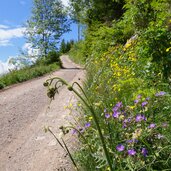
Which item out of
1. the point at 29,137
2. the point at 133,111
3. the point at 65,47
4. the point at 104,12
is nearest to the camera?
the point at 133,111

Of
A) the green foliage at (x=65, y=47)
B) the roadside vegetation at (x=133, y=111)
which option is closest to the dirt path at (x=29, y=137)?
the roadside vegetation at (x=133, y=111)

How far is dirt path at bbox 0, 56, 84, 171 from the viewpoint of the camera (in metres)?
4.27

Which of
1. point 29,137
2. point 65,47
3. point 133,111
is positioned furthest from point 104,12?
point 65,47

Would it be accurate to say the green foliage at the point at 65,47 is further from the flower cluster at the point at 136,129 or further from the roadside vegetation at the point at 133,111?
the flower cluster at the point at 136,129

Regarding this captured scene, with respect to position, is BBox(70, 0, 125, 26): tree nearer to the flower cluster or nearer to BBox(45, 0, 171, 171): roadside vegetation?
BBox(45, 0, 171, 171): roadside vegetation

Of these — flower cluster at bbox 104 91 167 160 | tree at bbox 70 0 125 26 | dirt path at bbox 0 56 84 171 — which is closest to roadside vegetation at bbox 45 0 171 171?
flower cluster at bbox 104 91 167 160

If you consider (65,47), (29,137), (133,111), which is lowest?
(65,47)

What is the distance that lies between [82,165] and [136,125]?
0.67 meters

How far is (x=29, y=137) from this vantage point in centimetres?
564

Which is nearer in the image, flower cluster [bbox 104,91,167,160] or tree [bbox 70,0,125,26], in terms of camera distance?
flower cluster [bbox 104,91,167,160]

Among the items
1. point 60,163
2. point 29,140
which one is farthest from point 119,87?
point 29,140

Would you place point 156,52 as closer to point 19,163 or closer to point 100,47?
point 19,163

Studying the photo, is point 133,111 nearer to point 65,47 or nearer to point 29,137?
point 29,137

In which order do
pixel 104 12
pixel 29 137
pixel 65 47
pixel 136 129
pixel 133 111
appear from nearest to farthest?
pixel 136 129 < pixel 133 111 < pixel 29 137 < pixel 104 12 < pixel 65 47
